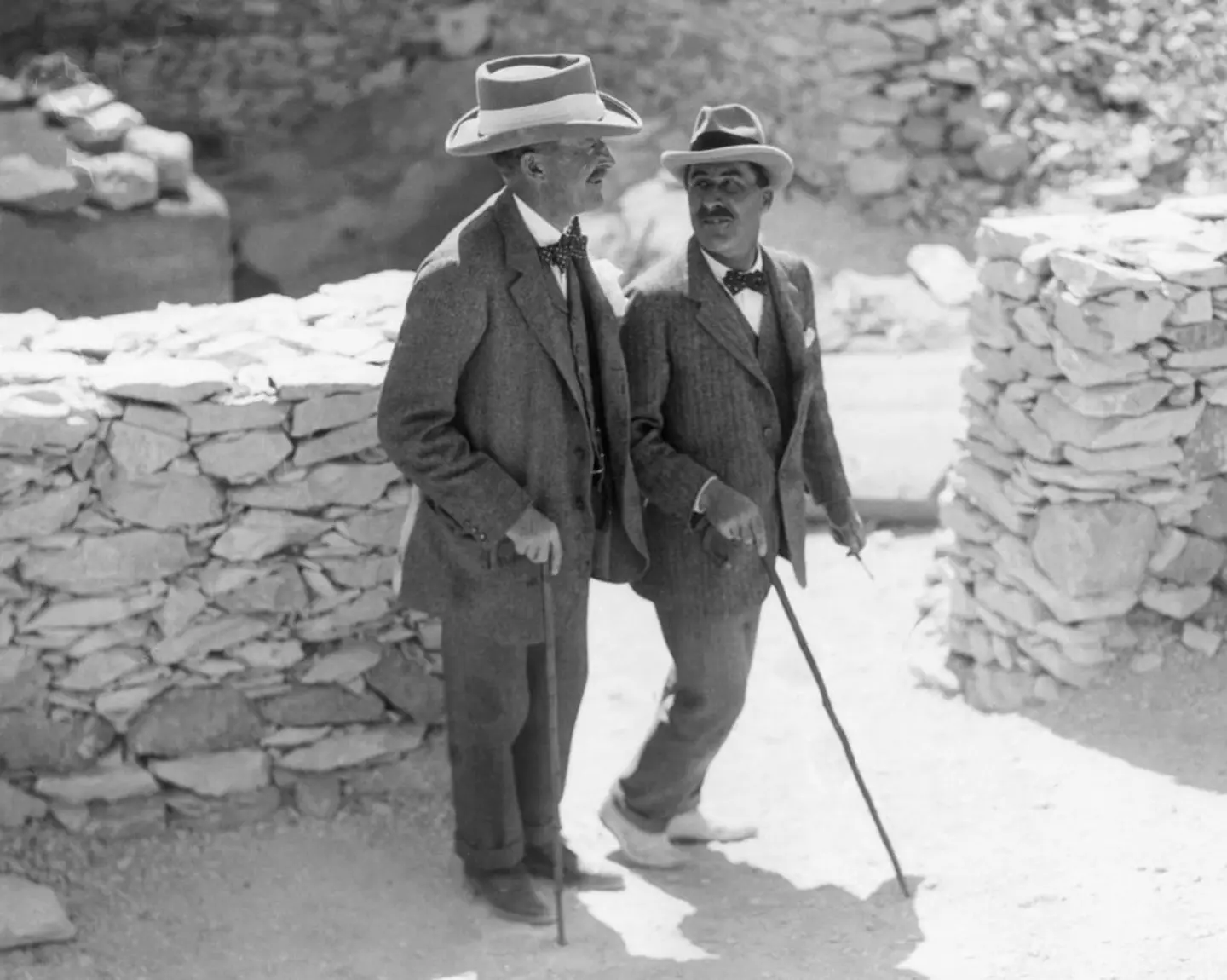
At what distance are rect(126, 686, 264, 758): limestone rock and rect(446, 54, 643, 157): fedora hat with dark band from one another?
1.82 m

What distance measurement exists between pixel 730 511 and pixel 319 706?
5.06ft

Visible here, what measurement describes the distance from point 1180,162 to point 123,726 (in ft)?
23.9

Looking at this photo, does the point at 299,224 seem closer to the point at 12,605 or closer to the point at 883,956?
the point at 12,605

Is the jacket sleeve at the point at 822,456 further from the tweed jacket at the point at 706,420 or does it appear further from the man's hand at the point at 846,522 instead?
the tweed jacket at the point at 706,420

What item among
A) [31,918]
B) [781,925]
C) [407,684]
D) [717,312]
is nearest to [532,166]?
[717,312]

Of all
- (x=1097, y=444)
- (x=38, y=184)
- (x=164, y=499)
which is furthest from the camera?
(x=38, y=184)

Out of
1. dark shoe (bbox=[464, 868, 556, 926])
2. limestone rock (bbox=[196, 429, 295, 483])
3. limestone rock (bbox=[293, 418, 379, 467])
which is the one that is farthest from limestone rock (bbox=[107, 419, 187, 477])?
dark shoe (bbox=[464, 868, 556, 926])

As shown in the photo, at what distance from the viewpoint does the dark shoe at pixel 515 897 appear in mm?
4336

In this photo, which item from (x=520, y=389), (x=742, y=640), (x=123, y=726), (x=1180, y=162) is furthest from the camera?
(x=1180, y=162)

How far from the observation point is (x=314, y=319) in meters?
5.07

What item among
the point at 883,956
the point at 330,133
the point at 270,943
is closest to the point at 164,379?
the point at 270,943

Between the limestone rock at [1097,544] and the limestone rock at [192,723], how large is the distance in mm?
2516

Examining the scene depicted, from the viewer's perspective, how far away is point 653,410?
13.8 feet

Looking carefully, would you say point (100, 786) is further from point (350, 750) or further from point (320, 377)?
point (320, 377)
